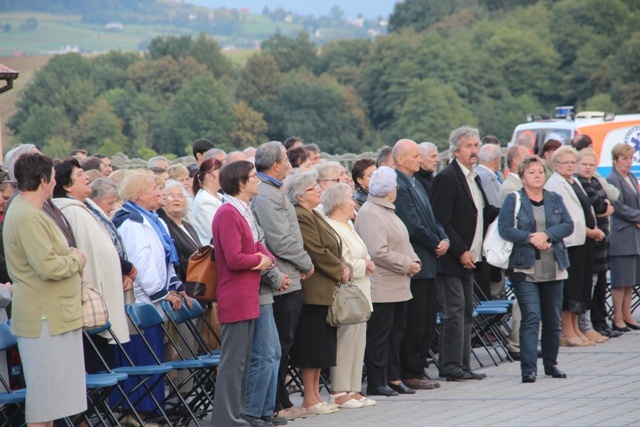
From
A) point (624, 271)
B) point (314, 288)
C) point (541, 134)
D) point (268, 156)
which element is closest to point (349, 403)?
point (314, 288)

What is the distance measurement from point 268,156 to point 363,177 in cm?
201

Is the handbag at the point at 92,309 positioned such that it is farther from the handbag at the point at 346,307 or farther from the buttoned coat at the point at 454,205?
the buttoned coat at the point at 454,205

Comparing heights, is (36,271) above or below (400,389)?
above

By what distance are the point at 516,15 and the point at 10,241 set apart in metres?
97.9

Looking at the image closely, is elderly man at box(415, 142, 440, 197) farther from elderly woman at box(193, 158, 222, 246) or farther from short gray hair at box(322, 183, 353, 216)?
elderly woman at box(193, 158, 222, 246)

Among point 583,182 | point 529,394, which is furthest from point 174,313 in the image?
point 583,182

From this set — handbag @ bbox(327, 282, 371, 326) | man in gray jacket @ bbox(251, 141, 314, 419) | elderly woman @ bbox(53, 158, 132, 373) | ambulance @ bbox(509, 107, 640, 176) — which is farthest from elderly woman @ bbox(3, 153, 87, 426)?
ambulance @ bbox(509, 107, 640, 176)

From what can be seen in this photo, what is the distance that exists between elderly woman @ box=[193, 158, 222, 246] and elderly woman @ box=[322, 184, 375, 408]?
3.55 ft

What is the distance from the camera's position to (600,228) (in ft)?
38.4

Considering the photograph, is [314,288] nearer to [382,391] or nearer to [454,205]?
[382,391]

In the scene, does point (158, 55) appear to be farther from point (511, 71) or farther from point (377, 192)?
point (377, 192)

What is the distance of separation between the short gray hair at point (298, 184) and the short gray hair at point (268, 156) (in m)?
0.28

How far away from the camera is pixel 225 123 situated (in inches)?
3255

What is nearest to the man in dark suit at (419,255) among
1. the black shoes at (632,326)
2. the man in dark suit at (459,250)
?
the man in dark suit at (459,250)
